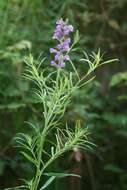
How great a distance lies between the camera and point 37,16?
2.54 metres

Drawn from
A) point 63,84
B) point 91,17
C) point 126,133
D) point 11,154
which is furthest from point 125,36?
point 63,84

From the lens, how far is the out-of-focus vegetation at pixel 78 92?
2.32 metres

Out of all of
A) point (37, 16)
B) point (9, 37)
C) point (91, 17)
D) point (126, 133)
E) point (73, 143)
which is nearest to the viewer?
point (73, 143)

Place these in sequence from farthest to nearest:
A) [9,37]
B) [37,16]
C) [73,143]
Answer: [37,16] → [9,37] → [73,143]

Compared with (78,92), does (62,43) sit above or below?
above

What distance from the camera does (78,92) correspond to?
102 inches

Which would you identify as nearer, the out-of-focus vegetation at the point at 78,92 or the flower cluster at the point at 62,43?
the flower cluster at the point at 62,43

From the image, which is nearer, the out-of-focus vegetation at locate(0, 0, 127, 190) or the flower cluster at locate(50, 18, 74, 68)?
the flower cluster at locate(50, 18, 74, 68)

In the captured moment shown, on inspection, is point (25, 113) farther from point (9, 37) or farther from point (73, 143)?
point (73, 143)

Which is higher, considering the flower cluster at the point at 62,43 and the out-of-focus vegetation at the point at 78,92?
the flower cluster at the point at 62,43

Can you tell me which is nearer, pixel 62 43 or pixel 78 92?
pixel 62 43

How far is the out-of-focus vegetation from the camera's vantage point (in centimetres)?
232

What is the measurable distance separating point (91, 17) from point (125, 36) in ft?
0.95

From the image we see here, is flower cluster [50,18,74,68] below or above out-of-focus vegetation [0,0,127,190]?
above
